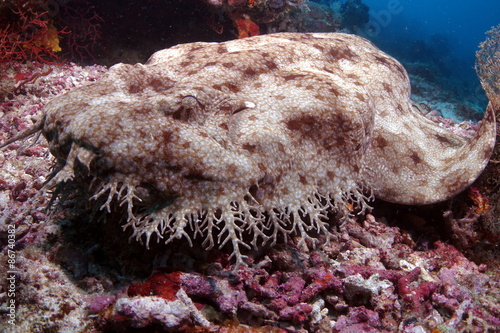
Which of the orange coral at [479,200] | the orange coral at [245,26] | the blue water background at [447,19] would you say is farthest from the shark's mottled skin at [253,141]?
the blue water background at [447,19]

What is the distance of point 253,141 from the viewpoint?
3.01 metres

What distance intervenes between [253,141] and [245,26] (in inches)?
244

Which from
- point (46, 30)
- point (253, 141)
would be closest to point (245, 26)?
point (46, 30)

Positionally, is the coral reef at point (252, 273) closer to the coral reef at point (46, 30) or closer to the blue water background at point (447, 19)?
the coral reef at point (46, 30)

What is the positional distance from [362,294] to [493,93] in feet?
12.1

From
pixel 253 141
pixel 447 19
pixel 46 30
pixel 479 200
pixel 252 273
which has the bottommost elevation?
pixel 252 273

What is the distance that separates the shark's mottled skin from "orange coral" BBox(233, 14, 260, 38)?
346 centimetres

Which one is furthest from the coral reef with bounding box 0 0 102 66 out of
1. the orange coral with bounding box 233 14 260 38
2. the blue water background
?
the blue water background

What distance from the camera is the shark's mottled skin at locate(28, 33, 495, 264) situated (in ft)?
8.50

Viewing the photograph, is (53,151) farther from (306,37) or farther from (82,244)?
(306,37)

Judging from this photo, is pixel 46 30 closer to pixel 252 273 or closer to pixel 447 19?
pixel 252 273

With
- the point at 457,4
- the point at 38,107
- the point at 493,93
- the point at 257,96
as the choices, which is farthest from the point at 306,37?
the point at 457,4

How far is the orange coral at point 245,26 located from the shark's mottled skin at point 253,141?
3462mm

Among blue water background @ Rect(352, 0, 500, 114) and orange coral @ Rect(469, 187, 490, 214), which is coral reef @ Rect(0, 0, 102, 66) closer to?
orange coral @ Rect(469, 187, 490, 214)
